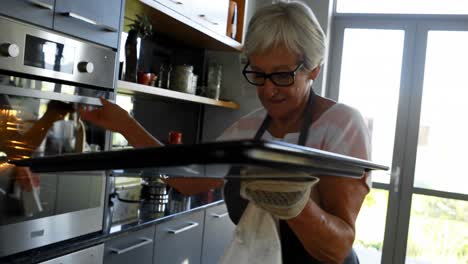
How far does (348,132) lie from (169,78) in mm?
1863

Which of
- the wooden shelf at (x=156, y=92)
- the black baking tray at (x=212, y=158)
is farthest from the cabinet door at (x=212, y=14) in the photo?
the black baking tray at (x=212, y=158)

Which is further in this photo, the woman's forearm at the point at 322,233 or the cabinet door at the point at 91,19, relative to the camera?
the cabinet door at the point at 91,19

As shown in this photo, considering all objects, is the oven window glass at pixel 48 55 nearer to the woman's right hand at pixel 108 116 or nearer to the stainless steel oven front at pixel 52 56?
the stainless steel oven front at pixel 52 56

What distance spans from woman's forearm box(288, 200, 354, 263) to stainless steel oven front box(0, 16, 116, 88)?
2.85 feet

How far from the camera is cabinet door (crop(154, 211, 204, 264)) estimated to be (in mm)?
1969

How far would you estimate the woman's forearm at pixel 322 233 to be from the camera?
81cm

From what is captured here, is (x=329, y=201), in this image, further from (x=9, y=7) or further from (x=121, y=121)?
(x=9, y=7)

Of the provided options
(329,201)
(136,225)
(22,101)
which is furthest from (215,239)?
(329,201)

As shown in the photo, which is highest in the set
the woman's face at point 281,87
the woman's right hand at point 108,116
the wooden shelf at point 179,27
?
the wooden shelf at point 179,27

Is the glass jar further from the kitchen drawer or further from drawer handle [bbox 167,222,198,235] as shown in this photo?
drawer handle [bbox 167,222,198,235]

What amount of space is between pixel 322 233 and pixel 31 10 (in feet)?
3.23

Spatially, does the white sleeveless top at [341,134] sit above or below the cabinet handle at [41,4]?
below

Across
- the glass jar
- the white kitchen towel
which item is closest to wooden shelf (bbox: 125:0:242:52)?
the glass jar

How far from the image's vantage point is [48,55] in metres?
1.32
